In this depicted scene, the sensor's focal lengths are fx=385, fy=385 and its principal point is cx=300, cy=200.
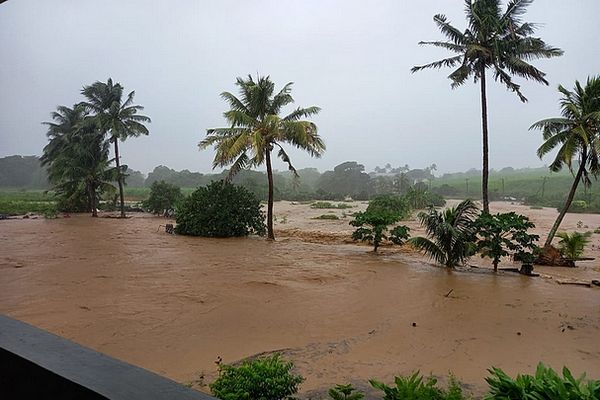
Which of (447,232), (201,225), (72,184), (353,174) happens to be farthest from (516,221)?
(353,174)

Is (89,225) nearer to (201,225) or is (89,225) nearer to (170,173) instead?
(201,225)

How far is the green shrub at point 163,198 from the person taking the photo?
2341 cm

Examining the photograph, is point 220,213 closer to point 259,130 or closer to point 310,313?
point 259,130

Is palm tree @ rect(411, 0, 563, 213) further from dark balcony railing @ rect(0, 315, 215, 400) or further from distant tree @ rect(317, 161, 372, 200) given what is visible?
distant tree @ rect(317, 161, 372, 200)

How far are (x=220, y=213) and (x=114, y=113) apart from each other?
9941 millimetres

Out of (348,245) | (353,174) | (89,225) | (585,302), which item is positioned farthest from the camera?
(353,174)

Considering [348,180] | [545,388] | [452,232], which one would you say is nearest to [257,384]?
[545,388]

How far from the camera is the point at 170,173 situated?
197 ft

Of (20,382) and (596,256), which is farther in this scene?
(596,256)

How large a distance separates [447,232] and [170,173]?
5703 cm

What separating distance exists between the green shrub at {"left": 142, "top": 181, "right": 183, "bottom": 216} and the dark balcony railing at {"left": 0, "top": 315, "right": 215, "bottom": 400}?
23.2m

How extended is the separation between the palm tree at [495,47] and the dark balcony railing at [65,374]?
11793 millimetres

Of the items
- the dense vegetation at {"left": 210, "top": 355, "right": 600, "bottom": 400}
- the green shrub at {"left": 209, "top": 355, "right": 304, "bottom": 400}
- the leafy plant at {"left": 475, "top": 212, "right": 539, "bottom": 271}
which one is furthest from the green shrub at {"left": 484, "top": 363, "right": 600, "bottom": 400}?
the leafy plant at {"left": 475, "top": 212, "right": 539, "bottom": 271}

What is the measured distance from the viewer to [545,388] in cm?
214
